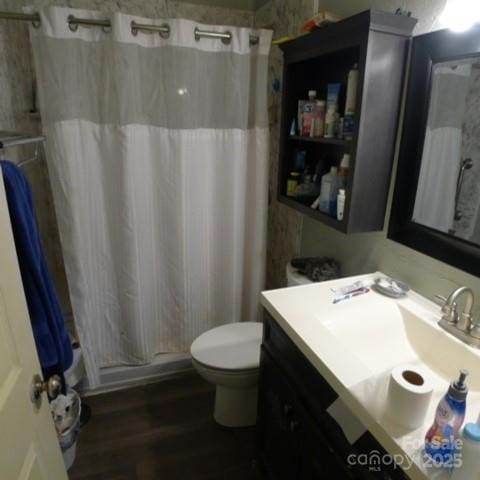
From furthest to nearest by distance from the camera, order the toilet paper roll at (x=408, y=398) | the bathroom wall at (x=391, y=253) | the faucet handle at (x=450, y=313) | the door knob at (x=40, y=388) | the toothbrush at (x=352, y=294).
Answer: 1. the toothbrush at (x=352, y=294)
2. the bathroom wall at (x=391, y=253)
3. the faucet handle at (x=450, y=313)
4. the door knob at (x=40, y=388)
5. the toilet paper roll at (x=408, y=398)

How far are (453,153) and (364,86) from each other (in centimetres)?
34

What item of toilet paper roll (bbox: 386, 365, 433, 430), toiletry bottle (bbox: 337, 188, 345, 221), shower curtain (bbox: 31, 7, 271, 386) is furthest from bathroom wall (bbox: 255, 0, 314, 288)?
toilet paper roll (bbox: 386, 365, 433, 430)

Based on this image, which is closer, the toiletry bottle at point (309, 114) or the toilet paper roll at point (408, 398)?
the toilet paper roll at point (408, 398)

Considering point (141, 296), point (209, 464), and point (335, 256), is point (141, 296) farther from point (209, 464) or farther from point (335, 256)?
point (335, 256)

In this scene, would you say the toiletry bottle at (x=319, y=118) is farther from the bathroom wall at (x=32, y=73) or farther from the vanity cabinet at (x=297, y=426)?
the bathroom wall at (x=32, y=73)

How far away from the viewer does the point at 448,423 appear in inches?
24.7

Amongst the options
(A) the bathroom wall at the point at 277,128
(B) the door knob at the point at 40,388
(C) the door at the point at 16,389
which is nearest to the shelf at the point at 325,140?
(A) the bathroom wall at the point at 277,128

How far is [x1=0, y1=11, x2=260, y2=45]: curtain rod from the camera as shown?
4.84 feet

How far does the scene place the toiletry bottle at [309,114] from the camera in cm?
147

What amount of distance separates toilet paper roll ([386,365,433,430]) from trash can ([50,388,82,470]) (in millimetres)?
1417


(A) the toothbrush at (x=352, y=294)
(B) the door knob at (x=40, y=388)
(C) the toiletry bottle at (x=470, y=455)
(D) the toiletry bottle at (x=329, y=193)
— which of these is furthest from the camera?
(D) the toiletry bottle at (x=329, y=193)

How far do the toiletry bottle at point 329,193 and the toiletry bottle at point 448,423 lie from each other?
2.80 ft

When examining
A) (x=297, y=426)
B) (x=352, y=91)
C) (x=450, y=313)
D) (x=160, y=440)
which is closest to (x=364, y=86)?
(x=352, y=91)

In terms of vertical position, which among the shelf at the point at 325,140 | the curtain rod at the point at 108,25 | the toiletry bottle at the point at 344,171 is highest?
the curtain rod at the point at 108,25
